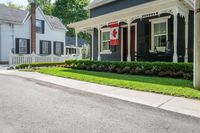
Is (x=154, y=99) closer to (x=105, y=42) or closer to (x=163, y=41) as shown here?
(x=163, y=41)

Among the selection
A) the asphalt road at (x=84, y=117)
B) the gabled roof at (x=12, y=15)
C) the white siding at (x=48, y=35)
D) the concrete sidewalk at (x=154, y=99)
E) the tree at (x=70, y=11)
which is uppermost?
the tree at (x=70, y=11)

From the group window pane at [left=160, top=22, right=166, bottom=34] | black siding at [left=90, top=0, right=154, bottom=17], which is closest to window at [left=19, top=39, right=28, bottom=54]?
black siding at [left=90, top=0, right=154, bottom=17]

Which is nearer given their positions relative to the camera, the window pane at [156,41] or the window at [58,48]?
the window pane at [156,41]

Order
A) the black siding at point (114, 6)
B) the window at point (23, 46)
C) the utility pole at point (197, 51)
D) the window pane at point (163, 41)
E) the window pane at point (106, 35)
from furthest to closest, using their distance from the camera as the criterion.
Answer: the window at point (23, 46) → the window pane at point (106, 35) → the black siding at point (114, 6) → the window pane at point (163, 41) → the utility pole at point (197, 51)

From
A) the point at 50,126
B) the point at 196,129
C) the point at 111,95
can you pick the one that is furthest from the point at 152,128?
the point at 111,95

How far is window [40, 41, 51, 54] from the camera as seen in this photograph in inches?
1217

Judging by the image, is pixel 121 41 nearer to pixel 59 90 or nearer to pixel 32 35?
pixel 59 90

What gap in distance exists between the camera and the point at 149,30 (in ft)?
50.9

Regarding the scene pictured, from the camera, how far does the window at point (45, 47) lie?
101 feet

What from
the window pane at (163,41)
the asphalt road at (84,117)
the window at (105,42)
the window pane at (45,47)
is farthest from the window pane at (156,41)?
the window pane at (45,47)

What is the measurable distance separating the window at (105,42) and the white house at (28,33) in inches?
436

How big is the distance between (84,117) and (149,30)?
1089 cm

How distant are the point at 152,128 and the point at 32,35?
26304 millimetres

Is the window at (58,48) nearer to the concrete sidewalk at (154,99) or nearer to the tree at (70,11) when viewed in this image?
the tree at (70,11)
